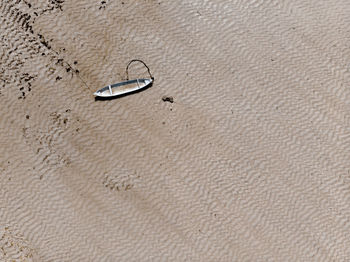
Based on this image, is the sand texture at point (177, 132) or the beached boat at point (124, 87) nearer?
the sand texture at point (177, 132)

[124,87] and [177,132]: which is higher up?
[124,87]

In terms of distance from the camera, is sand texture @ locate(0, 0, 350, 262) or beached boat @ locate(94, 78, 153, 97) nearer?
sand texture @ locate(0, 0, 350, 262)

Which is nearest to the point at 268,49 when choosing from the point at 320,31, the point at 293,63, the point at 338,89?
the point at 293,63
